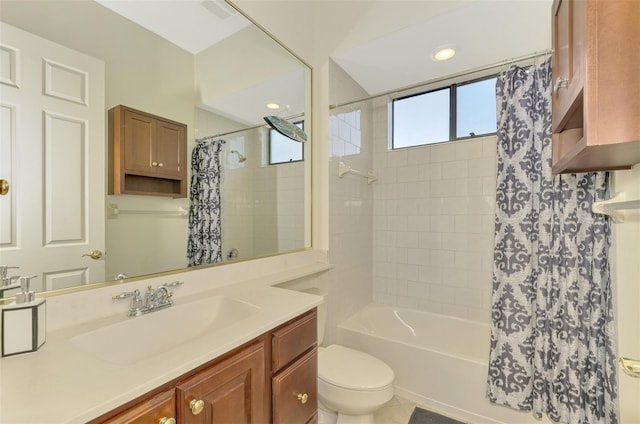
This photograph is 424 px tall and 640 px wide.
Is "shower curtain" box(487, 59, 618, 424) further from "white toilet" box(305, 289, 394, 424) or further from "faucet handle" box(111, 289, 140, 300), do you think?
"faucet handle" box(111, 289, 140, 300)

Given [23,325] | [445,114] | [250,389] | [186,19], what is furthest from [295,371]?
[445,114]

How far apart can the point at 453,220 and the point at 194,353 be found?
226 cm

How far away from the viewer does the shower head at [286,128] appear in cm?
166

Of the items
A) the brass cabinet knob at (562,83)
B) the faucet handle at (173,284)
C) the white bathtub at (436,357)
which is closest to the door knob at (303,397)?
the faucet handle at (173,284)

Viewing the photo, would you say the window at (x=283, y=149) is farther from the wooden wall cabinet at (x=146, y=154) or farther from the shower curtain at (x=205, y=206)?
the wooden wall cabinet at (x=146, y=154)

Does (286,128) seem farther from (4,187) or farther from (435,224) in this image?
(435,224)

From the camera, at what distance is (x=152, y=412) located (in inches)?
22.8

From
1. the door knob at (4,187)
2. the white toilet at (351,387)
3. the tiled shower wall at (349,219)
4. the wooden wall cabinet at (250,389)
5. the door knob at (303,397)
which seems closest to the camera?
the wooden wall cabinet at (250,389)

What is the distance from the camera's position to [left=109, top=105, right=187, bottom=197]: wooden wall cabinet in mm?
1007

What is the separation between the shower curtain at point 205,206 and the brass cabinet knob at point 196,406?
68cm

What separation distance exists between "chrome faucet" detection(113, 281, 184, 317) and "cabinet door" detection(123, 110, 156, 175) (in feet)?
1.55

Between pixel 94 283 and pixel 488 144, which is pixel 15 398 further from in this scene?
pixel 488 144

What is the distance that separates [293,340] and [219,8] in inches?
63.1

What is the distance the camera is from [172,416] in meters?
0.62
